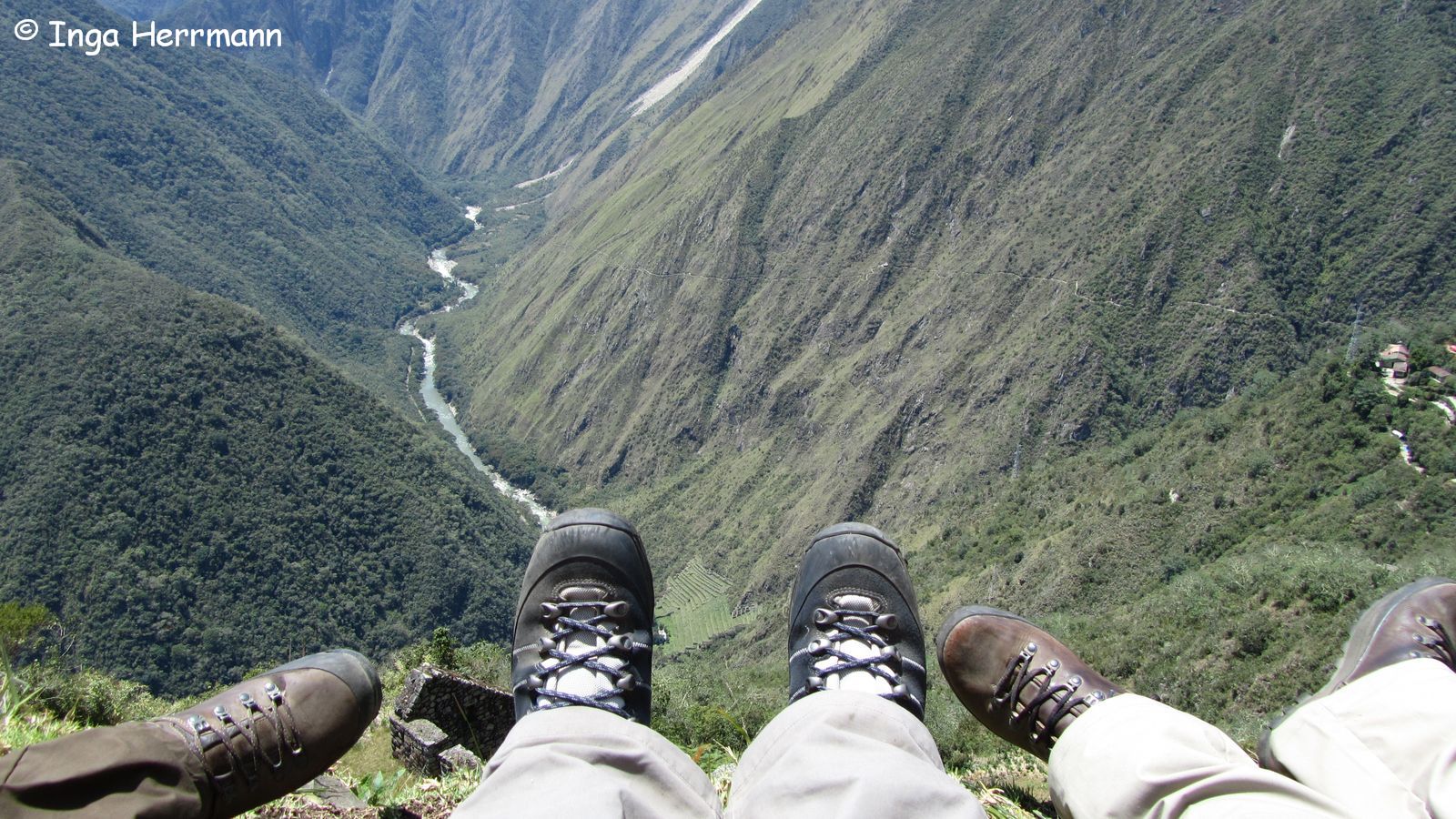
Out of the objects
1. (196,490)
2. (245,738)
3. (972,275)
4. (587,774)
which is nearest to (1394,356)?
(587,774)

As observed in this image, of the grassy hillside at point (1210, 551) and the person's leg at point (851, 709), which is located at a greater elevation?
the person's leg at point (851, 709)

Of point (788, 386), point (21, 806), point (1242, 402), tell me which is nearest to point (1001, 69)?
point (788, 386)

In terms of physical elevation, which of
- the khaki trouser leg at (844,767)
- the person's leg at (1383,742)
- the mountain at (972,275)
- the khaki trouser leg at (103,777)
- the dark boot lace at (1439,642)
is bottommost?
the mountain at (972,275)

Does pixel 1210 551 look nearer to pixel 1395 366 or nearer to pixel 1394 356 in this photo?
pixel 1395 366

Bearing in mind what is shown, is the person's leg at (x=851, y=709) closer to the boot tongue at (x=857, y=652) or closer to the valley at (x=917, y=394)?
the boot tongue at (x=857, y=652)

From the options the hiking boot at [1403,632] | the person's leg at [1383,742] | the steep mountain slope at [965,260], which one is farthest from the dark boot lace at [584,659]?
the steep mountain slope at [965,260]

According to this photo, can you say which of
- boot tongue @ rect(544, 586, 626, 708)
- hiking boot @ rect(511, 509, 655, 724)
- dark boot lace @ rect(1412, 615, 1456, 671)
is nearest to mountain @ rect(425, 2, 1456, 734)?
dark boot lace @ rect(1412, 615, 1456, 671)

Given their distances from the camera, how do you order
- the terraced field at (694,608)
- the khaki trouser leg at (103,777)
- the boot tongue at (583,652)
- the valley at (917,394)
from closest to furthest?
the khaki trouser leg at (103,777) → the boot tongue at (583,652) → the valley at (917,394) → the terraced field at (694,608)
